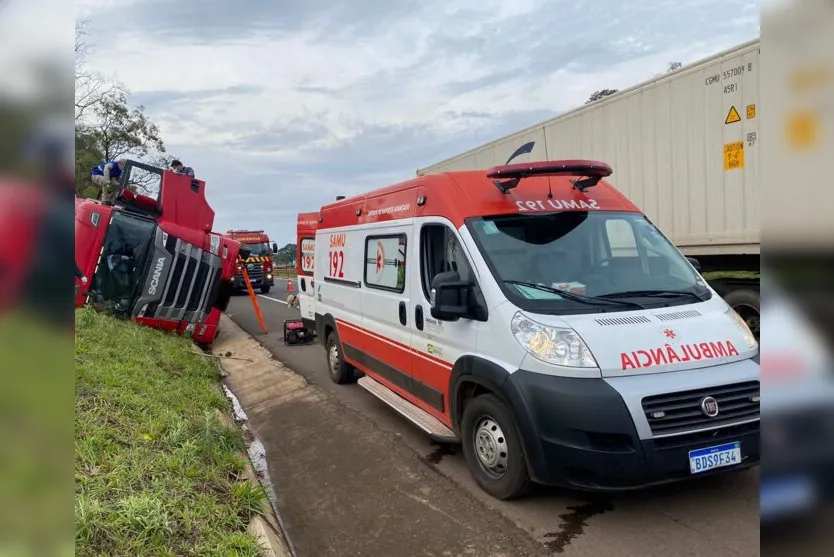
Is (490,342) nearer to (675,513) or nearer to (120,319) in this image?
(675,513)

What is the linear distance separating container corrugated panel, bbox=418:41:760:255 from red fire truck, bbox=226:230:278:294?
17549mm

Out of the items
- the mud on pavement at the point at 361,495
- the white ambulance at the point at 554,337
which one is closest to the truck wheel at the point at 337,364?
the mud on pavement at the point at 361,495

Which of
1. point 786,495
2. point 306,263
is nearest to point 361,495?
point 786,495

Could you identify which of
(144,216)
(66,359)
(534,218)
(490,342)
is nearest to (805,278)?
(66,359)

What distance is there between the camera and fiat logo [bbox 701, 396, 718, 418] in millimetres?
3367

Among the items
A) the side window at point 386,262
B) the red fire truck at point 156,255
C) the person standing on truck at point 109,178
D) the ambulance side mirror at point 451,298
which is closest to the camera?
the ambulance side mirror at point 451,298

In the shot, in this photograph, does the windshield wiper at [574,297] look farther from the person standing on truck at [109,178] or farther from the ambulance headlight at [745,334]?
the person standing on truck at [109,178]

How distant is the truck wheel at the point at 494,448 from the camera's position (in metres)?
3.75

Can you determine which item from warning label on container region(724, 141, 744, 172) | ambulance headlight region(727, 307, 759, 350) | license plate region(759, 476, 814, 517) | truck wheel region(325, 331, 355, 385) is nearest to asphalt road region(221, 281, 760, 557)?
ambulance headlight region(727, 307, 759, 350)

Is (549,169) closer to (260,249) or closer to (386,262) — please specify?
(386,262)

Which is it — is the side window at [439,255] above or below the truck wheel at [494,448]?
above

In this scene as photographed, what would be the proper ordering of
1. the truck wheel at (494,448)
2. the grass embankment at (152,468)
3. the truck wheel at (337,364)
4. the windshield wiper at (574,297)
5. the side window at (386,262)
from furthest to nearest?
the truck wheel at (337,364)
the side window at (386,262)
the windshield wiper at (574,297)
the truck wheel at (494,448)
the grass embankment at (152,468)

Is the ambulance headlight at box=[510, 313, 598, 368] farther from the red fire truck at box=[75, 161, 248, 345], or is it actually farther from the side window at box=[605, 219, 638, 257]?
the red fire truck at box=[75, 161, 248, 345]

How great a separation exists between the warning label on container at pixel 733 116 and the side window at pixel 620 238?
9.18 ft
